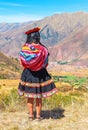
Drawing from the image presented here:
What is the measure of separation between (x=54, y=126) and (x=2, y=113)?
239 cm

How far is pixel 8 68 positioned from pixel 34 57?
156 metres

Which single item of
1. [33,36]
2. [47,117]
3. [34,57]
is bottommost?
[47,117]

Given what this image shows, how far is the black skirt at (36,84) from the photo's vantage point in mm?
10352

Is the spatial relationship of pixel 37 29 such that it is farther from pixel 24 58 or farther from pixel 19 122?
pixel 19 122

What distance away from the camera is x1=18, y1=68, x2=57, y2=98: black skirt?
10.4m

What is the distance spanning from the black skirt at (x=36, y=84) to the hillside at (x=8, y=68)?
5054 inches

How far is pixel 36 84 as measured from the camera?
10.4 m

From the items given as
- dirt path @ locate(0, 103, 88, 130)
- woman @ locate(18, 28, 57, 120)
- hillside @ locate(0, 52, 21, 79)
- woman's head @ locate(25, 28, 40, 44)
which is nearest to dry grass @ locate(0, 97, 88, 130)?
dirt path @ locate(0, 103, 88, 130)

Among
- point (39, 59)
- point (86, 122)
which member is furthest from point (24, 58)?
point (86, 122)

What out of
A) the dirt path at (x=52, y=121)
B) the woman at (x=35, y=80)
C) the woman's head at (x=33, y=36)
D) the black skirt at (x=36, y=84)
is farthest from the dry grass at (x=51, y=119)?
the woman's head at (x=33, y=36)

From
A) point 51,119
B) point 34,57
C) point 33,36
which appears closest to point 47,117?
point 51,119

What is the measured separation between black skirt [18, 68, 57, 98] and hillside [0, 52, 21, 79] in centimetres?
12837

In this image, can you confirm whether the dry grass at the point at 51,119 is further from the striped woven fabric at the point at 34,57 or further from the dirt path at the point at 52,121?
the striped woven fabric at the point at 34,57

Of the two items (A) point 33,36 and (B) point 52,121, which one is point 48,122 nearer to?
(B) point 52,121
